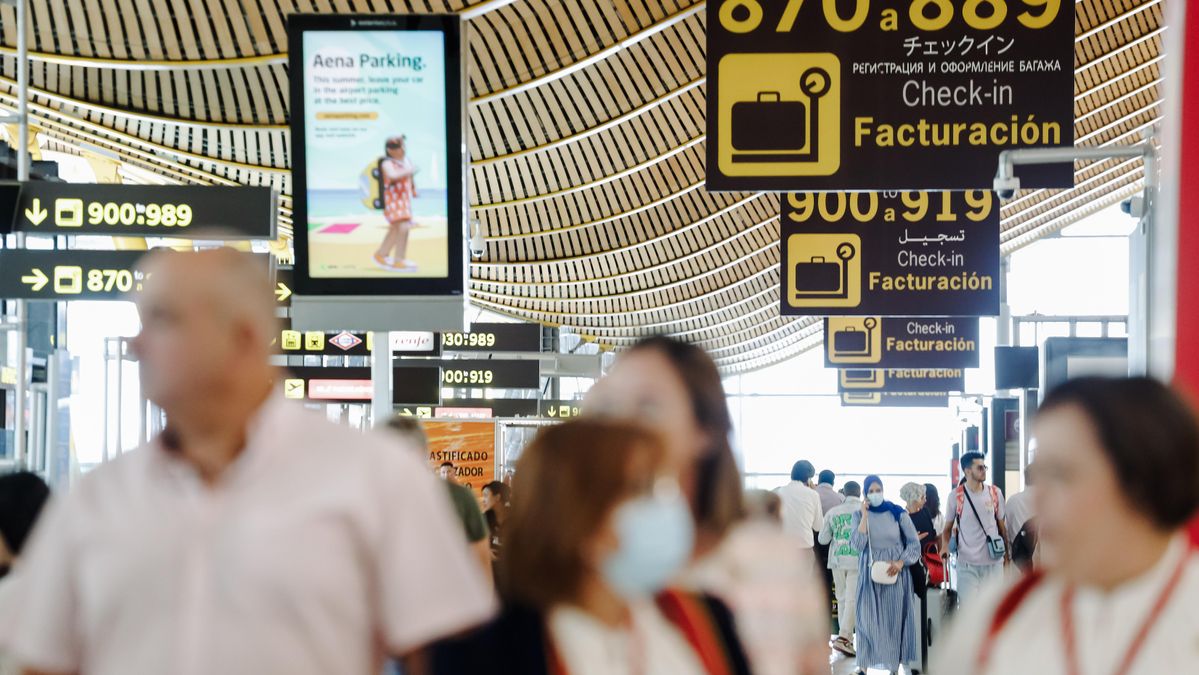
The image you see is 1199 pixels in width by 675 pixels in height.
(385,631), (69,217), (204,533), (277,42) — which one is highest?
(277,42)

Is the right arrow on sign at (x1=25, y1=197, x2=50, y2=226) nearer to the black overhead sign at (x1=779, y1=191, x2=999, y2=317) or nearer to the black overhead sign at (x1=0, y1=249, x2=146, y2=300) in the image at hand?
the black overhead sign at (x1=0, y1=249, x2=146, y2=300)

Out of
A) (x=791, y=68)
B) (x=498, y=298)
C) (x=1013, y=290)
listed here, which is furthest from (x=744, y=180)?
(x=1013, y=290)

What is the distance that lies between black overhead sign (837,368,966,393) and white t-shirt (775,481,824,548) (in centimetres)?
608

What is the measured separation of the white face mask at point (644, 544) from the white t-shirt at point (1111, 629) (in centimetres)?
46

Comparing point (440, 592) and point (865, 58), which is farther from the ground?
point (865, 58)

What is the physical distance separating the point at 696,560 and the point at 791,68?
5053 mm

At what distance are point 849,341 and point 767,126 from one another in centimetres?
1074

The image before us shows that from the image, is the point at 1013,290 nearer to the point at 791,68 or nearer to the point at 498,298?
the point at 498,298

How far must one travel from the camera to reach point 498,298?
26484mm

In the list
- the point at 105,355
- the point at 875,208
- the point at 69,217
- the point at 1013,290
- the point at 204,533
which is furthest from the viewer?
the point at 1013,290

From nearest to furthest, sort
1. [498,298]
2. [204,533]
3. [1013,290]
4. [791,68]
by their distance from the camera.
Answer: [204,533] → [791,68] → [498,298] → [1013,290]

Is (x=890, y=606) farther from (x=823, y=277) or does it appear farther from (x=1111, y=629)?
(x=1111, y=629)

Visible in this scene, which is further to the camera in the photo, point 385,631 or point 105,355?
point 105,355

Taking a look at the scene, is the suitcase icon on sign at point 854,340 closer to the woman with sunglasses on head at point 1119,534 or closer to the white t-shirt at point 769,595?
the white t-shirt at point 769,595
